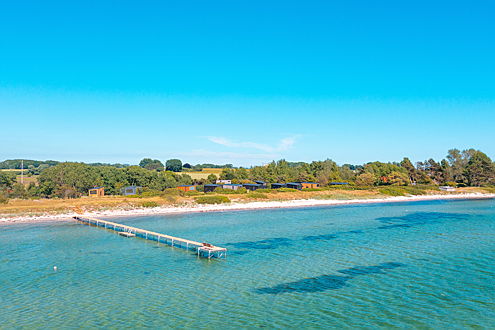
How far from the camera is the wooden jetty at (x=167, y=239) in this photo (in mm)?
32000

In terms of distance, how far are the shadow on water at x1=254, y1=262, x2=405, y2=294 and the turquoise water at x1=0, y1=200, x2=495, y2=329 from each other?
73 mm

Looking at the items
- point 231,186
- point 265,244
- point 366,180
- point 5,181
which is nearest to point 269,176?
point 231,186

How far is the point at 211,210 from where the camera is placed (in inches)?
2697

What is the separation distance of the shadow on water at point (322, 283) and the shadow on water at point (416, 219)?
2368cm

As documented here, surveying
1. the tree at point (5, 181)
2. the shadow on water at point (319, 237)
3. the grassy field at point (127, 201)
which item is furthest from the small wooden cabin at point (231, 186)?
the shadow on water at point (319, 237)

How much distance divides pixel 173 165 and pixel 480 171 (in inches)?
5570

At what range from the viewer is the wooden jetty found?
32.0 meters

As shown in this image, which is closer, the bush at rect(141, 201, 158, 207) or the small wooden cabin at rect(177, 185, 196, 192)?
the bush at rect(141, 201, 158, 207)

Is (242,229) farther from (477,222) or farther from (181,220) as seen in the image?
(477,222)

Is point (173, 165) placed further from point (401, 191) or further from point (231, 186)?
point (401, 191)

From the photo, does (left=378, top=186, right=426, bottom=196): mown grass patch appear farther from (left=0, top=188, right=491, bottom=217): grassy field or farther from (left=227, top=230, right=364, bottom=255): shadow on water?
(left=227, top=230, right=364, bottom=255): shadow on water

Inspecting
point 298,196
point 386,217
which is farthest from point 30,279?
point 298,196

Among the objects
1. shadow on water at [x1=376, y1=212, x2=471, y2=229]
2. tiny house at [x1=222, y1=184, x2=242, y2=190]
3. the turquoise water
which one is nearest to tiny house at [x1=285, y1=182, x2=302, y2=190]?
tiny house at [x1=222, y1=184, x2=242, y2=190]

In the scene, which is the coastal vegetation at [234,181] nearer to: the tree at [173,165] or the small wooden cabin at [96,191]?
the small wooden cabin at [96,191]
